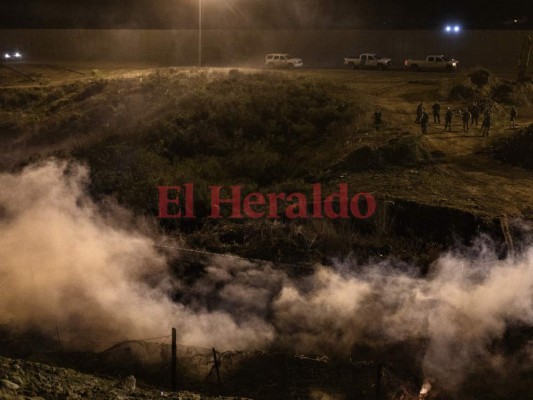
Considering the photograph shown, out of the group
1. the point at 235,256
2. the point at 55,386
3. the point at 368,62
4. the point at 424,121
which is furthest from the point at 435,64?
the point at 55,386

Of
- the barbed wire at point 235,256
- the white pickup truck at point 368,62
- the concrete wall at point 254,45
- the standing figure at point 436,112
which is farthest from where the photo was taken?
the concrete wall at point 254,45

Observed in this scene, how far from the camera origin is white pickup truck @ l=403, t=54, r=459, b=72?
3014cm

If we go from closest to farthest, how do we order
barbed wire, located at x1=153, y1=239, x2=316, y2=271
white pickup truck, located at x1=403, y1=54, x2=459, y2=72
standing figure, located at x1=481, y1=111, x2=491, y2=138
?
barbed wire, located at x1=153, y1=239, x2=316, y2=271, standing figure, located at x1=481, y1=111, x2=491, y2=138, white pickup truck, located at x1=403, y1=54, x2=459, y2=72

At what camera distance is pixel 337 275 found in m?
10.3

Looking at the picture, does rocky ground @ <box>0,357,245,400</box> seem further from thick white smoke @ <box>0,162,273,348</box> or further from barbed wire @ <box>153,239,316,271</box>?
barbed wire @ <box>153,239,316,271</box>

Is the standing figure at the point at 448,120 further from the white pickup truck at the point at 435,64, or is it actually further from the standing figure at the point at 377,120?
the white pickup truck at the point at 435,64

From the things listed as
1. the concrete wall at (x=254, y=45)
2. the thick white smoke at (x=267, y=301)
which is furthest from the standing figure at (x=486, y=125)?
the concrete wall at (x=254, y=45)

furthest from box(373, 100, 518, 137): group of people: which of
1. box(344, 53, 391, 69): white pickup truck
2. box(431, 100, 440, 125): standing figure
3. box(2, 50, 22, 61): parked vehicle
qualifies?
box(2, 50, 22, 61): parked vehicle

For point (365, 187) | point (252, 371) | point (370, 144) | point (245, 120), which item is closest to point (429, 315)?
point (252, 371)

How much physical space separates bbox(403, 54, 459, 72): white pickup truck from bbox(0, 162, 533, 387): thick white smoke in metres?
21.9

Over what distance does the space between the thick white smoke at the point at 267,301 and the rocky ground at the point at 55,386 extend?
2.06 m

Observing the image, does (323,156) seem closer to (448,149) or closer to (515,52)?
(448,149)

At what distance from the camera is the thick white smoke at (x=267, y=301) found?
343 inches

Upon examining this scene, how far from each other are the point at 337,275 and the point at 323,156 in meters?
5.84
